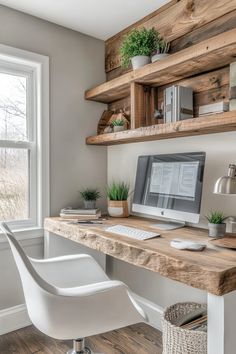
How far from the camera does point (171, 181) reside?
1945 millimetres

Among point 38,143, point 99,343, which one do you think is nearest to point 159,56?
point 38,143

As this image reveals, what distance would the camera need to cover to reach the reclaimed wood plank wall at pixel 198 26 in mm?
1841

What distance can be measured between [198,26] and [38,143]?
1.45 meters

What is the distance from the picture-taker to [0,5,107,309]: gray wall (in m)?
2.25

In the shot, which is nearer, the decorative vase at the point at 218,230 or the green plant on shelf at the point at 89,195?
the decorative vase at the point at 218,230

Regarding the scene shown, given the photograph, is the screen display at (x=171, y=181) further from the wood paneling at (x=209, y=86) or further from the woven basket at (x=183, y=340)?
the woven basket at (x=183, y=340)

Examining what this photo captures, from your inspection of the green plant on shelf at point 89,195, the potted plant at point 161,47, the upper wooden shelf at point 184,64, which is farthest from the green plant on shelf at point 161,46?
the green plant on shelf at point 89,195

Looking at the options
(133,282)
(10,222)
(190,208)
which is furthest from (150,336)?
(10,222)

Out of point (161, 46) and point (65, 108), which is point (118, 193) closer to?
point (65, 108)

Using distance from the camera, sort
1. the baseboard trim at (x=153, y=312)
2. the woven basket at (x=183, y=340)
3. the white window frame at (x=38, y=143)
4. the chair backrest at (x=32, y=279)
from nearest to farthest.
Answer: the chair backrest at (x=32, y=279) → the woven basket at (x=183, y=340) → the baseboard trim at (x=153, y=312) → the white window frame at (x=38, y=143)

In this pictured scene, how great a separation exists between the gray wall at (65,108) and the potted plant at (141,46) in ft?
1.89

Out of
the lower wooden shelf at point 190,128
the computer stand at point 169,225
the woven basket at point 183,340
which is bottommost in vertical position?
the woven basket at point 183,340

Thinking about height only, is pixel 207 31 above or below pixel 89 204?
above

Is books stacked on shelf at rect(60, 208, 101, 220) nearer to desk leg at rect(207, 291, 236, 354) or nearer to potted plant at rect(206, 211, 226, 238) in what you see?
potted plant at rect(206, 211, 226, 238)
